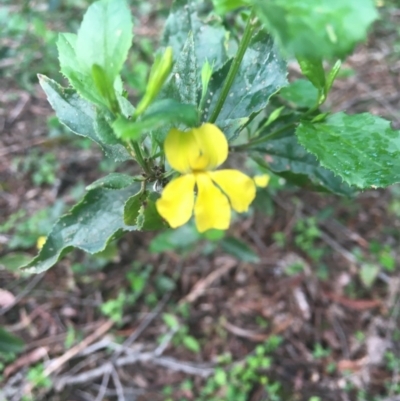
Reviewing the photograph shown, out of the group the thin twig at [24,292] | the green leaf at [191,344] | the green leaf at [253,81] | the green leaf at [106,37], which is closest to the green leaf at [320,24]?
the green leaf at [106,37]

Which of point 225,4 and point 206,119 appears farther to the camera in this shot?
point 206,119

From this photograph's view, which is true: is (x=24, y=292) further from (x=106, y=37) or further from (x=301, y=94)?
(x=106, y=37)

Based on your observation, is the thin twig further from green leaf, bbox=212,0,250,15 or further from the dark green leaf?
green leaf, bbox=212,0,250,15

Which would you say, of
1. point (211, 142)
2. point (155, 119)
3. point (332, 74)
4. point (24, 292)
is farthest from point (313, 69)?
point (24, 292)

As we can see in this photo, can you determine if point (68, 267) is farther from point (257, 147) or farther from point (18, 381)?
point (257, 147)

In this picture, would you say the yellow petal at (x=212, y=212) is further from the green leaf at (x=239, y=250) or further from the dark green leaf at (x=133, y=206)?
the green leaf at (x=239, y=250)

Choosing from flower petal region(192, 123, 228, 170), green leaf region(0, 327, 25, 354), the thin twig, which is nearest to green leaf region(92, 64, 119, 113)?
flower petal region(192, 123, 228, 170)
